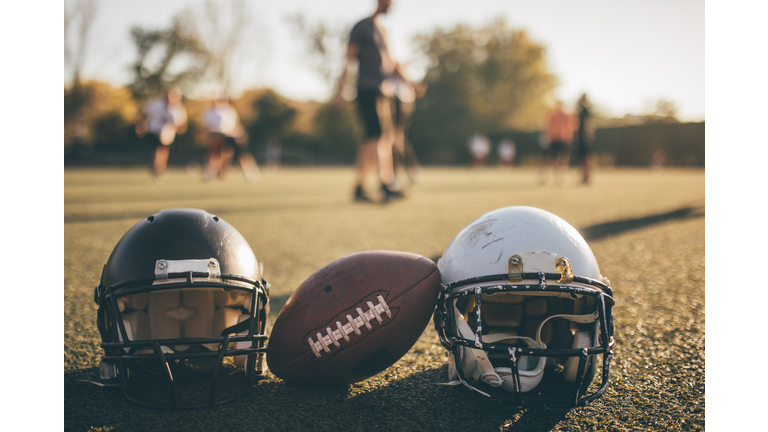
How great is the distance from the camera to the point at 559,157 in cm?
1112

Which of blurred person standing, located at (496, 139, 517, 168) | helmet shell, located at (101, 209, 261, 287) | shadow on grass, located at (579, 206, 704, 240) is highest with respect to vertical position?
blurred person standing, located at (496, 139, 517, 168)

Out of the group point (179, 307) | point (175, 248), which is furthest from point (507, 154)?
point (175, 248)

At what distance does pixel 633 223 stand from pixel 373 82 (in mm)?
2912

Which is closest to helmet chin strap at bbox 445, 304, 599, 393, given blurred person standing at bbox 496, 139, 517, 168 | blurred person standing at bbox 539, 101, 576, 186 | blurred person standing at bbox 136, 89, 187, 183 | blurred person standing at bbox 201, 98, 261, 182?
blurred person standing at bbox 136, 89, 187, 183

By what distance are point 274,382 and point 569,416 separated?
81cm

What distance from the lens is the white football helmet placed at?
1.22 m

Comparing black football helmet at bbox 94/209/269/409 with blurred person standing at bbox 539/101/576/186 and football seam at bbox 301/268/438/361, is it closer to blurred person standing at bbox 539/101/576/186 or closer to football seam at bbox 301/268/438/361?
football seam at bbox 301/268/438/361

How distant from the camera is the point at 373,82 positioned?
5141mm

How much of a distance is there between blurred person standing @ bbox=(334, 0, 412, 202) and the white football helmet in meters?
3.96

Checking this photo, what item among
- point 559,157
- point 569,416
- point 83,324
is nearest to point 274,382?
point 569,416

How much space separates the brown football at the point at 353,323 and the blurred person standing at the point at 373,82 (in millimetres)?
4044

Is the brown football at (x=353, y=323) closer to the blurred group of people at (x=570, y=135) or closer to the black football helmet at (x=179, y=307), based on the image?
the black football helmet at (x=179, y=307)

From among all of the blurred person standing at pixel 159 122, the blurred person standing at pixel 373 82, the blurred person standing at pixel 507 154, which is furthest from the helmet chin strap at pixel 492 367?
the blurred person standing at pixel 507 154

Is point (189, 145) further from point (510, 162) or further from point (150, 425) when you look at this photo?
point (150, 425)
